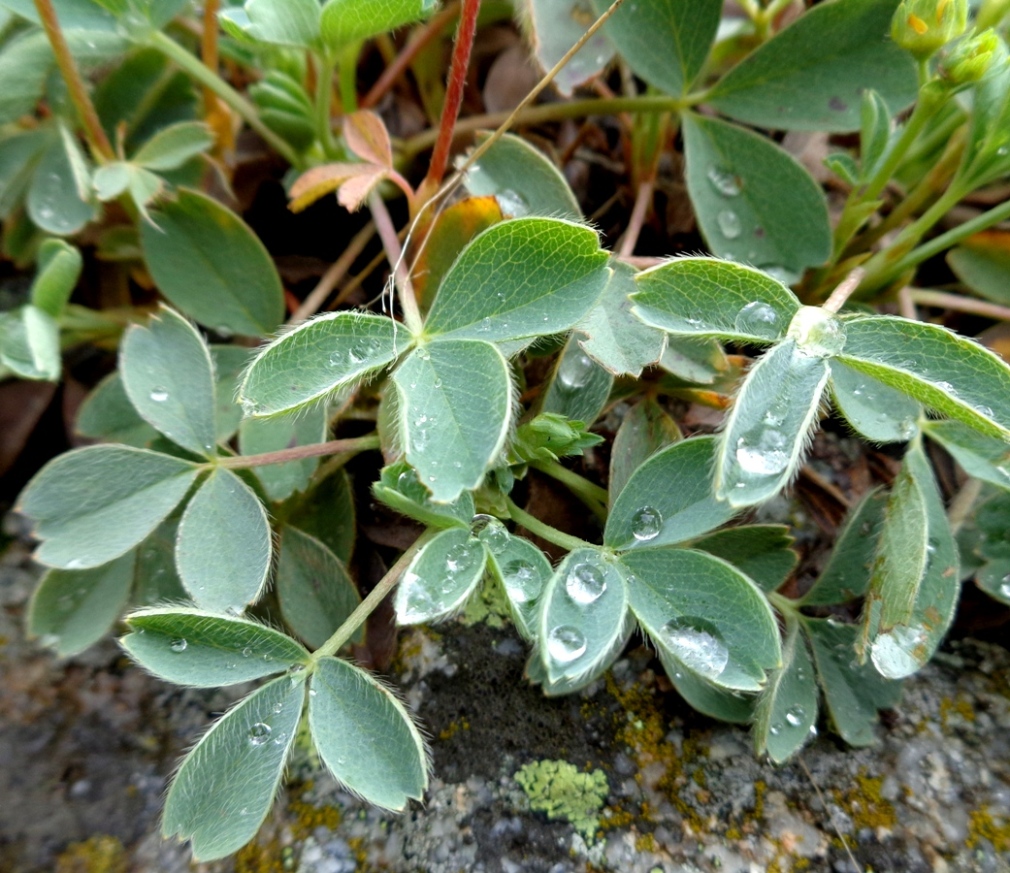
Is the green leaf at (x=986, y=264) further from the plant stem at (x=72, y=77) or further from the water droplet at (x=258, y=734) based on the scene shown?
the plant stem at (x=72, y=77)

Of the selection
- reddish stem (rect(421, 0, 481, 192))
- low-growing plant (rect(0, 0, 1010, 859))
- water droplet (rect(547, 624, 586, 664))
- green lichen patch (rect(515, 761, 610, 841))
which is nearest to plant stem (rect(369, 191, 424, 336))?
low-growing plant (rect(0, 0, 1010, 859))

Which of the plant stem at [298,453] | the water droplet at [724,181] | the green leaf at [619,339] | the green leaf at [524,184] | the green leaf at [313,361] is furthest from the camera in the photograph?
the water droplet at [724,181]

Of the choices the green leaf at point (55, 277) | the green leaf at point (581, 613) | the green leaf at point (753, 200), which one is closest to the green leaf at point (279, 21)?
→ the green leaf at point (55, 277)

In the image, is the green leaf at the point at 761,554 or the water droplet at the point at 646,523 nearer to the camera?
the water droplet at the point at 646,523

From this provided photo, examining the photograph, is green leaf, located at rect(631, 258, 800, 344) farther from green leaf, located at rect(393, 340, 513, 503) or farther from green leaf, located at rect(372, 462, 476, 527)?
green leaf, located at rect(372, 462, 476, 527)

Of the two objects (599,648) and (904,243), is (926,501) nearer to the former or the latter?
(904,243)

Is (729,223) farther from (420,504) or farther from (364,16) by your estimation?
(420,504)

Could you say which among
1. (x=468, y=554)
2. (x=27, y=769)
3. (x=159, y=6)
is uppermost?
(x=159, y=6)

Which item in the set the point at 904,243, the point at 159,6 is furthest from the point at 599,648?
the point at 159,6
